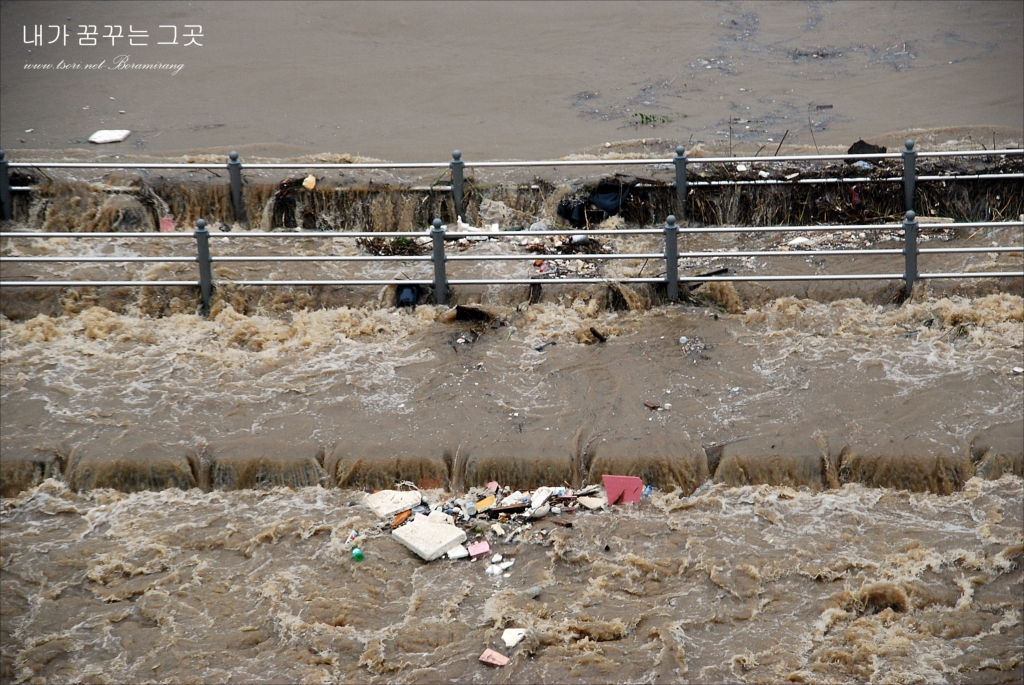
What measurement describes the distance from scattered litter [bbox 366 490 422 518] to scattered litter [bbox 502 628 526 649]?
5.54 feet

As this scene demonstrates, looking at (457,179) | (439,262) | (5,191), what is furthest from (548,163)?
(5,191)

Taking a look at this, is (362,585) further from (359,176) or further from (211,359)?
(359,176)

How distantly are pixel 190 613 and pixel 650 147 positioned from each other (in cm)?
938

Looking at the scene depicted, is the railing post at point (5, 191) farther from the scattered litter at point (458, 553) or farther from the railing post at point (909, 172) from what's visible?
the railing post at point (909, 172)

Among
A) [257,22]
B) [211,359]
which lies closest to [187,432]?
[211,359]

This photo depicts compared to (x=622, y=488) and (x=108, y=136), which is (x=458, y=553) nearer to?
(x=622, y=488)

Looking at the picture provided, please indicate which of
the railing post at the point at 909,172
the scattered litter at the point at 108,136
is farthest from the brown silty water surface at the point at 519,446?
the scattered litter at the point at 108,136

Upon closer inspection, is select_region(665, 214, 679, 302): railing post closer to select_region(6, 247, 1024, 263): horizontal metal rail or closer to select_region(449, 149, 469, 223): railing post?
select_region(6, 247, 1024, 263): horizontal metal rail

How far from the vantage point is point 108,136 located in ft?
53.3

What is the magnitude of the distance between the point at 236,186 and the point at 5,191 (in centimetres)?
288

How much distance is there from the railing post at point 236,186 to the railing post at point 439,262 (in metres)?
3.16

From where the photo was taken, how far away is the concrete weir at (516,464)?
29.4 ft

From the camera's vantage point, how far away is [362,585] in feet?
26.7

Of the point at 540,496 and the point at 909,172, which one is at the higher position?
the point at 909,172
